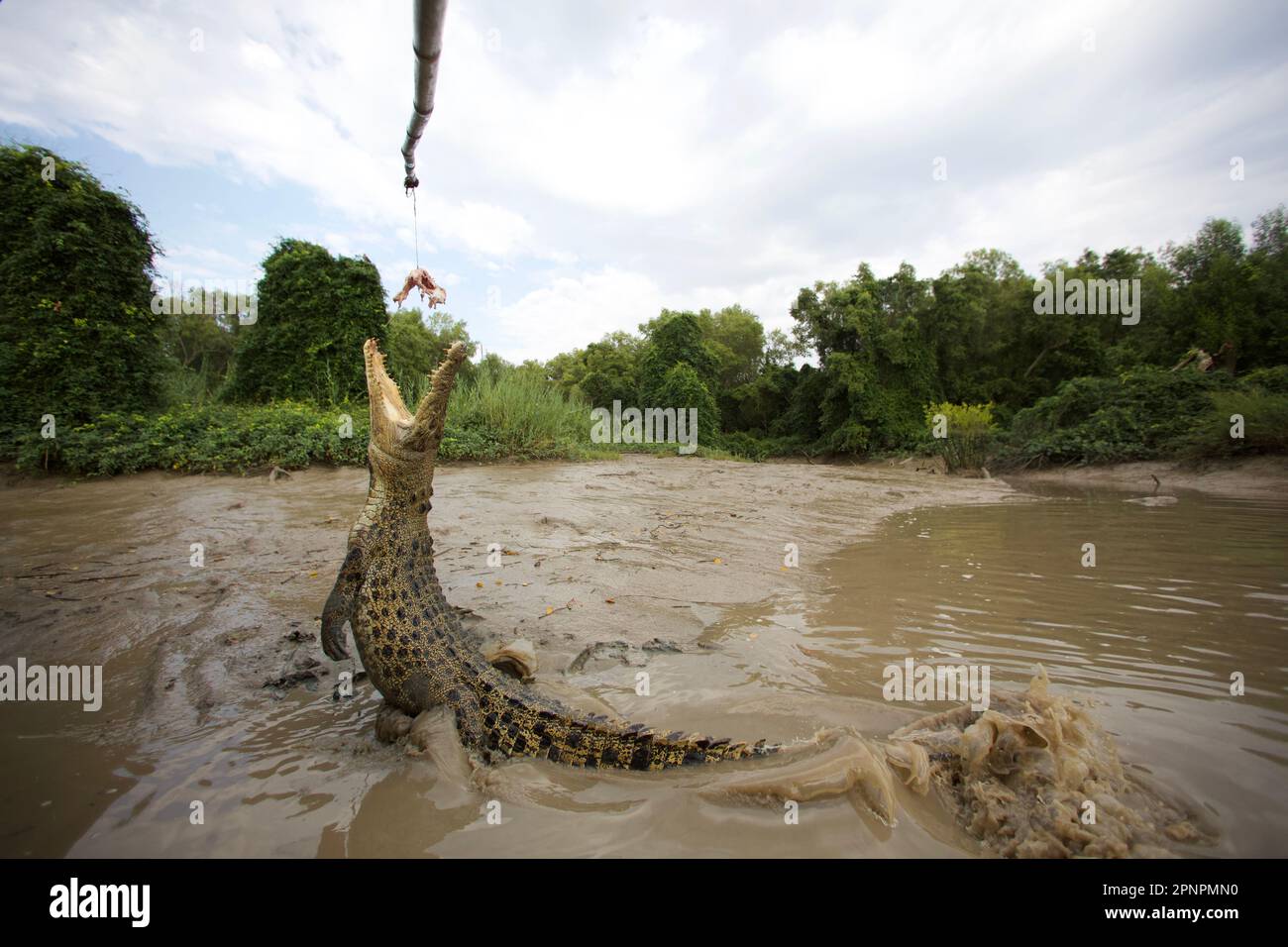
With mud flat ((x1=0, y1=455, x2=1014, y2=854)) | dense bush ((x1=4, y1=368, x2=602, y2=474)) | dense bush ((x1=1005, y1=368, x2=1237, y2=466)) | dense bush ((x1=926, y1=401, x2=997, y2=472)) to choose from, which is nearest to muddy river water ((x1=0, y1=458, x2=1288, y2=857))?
mud flat ((x1=0, y1=455, x2=1014, y2=854))

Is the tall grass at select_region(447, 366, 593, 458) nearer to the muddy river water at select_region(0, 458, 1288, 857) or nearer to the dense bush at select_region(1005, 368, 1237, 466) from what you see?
the muddy river water at select_region(0, 458, 1288, 857)

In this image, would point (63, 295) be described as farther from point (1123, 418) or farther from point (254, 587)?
point (1123, 418)

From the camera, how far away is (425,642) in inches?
103

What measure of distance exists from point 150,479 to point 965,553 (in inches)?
450

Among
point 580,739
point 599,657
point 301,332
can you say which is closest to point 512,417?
point 301,332

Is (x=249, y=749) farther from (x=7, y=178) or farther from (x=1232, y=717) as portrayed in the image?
(x=7, y=178)

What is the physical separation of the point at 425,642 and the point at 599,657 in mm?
1222

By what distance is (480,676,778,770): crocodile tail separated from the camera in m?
2.25

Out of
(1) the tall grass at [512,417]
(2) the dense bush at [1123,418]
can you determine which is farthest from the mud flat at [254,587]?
(2) the dense bush at [1123,418]

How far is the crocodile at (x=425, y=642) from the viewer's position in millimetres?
2283

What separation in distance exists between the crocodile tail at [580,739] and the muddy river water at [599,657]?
0.20 ft

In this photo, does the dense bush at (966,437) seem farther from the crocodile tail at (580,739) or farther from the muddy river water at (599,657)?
the crocodile tail at (580,739)

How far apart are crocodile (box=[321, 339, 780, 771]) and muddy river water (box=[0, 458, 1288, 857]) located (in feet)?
0.35

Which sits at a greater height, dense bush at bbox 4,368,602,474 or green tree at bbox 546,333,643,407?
green tree at bbox 546,333,643,407
